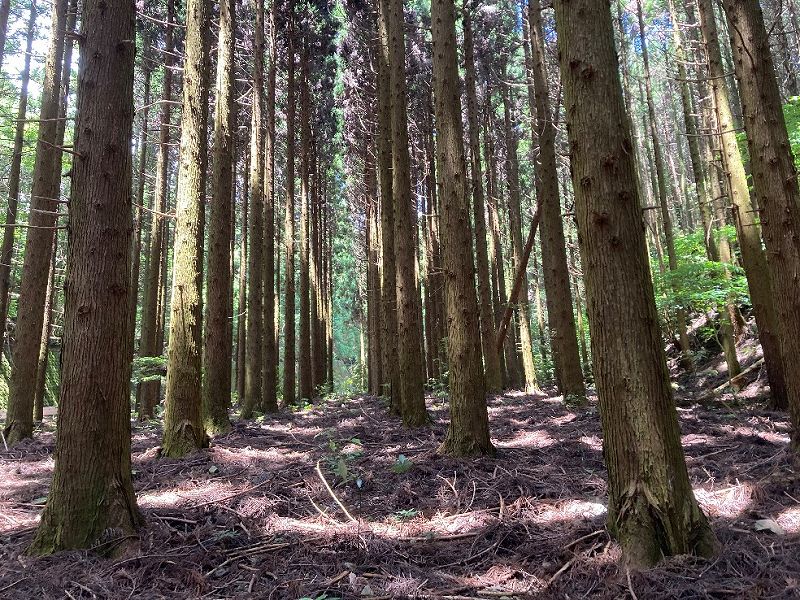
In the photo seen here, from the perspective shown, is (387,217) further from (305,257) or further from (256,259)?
(305,257)

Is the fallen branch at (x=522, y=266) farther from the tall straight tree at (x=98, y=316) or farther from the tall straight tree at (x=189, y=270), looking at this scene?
the tall straight tree at (x=98, y=316)

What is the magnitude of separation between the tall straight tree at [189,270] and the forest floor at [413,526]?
0.45 m

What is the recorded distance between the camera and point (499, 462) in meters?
5.09

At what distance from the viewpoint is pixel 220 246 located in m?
7.63

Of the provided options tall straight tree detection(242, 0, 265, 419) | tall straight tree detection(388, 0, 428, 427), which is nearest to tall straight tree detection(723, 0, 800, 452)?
tall straight tree detection(388, 0, 428, 427)

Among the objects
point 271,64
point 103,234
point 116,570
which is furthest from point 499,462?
point 271,64

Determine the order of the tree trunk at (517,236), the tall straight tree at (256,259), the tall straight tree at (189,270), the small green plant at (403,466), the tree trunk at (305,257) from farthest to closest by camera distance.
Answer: the tree trunk at (305,257) → the tree trunk at (517,236) → the tall straight tree at (256,259) → the tall straight tree at (189,270) → the small green plant at (403,466)

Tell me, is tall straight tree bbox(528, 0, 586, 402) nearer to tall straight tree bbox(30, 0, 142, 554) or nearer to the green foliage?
the green foliage

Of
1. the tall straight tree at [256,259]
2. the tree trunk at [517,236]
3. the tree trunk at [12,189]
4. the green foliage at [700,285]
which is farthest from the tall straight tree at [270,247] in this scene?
the green foliage at [700,285]

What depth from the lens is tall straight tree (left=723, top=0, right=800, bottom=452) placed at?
4309mm

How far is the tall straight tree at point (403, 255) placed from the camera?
745 cm

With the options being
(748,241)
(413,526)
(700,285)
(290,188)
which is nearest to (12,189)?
(290,188)

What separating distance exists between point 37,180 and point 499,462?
27.2ft

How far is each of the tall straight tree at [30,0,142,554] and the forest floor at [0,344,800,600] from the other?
8.6 inches
